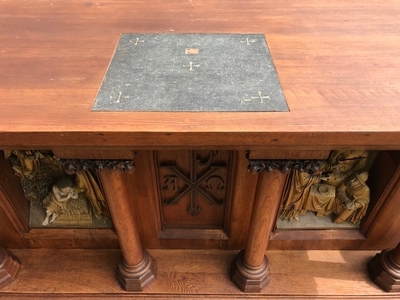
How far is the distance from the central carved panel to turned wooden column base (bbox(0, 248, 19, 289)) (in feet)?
2.09

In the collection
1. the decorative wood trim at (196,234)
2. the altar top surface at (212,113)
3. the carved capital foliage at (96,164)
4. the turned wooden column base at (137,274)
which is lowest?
the turned wooden column base at (137,274)

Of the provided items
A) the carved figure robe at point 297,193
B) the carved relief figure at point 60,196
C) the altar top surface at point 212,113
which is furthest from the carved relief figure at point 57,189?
the carved figure robe at point 297,193

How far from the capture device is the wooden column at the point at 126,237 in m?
1.10

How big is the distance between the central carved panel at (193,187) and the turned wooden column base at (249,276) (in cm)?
18

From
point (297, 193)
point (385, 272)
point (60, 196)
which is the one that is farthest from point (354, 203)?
point (60, 196)

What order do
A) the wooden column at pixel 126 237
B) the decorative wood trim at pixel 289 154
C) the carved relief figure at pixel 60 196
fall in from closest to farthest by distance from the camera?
the decorative wood trim at pixel 289 154, the wooden column at pixel 126 237, the carved relief figure at pixel 60 196

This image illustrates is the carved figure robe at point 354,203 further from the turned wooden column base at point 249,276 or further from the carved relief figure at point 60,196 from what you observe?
the carved relief figure at point 60,196

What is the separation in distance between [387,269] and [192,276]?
0.76m

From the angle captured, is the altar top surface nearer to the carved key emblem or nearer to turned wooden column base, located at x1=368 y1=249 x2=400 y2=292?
the carved key emblem

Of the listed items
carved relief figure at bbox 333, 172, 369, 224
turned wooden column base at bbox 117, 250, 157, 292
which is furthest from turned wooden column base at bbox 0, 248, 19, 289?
carved relief figure at bbox 333, 172, 369, 224

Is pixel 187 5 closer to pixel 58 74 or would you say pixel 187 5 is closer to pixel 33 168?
pixel 58 74

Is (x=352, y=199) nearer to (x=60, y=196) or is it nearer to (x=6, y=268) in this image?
(x=60, y=196)

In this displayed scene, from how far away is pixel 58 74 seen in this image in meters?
1.02

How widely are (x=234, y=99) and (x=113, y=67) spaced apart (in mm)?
368
